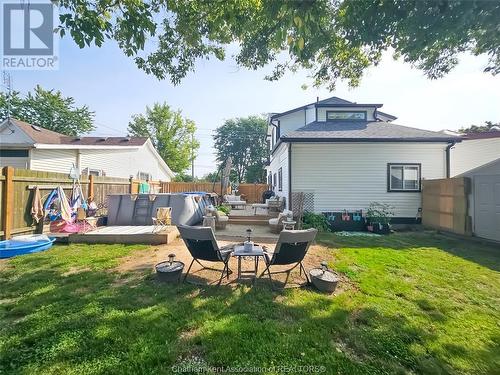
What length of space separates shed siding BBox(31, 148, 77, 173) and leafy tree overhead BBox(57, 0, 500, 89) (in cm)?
942

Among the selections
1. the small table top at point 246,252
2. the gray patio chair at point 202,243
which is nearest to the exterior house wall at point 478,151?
the small table top at point 246,252

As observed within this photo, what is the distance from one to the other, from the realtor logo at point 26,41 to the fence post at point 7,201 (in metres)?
2.58

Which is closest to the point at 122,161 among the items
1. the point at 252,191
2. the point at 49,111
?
the point at 252,191

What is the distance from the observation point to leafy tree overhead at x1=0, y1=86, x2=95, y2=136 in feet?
88.7

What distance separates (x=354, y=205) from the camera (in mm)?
10156

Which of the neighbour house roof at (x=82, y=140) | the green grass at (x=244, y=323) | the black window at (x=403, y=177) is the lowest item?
the green grass at (x=244, y=323)

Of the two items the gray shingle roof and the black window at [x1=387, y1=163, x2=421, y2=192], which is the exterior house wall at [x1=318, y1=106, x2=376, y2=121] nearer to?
the gray shingle roof

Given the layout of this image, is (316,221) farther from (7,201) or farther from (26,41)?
(26,41)

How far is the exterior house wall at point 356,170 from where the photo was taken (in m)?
10.2

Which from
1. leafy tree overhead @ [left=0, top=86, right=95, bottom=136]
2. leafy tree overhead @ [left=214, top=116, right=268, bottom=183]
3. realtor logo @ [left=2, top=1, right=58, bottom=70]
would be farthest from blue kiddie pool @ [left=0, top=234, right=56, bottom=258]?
leafy tree overhead @ [left=214, top=116, right=268, bottom=183]

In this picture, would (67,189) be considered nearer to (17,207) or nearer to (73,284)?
(17,207)

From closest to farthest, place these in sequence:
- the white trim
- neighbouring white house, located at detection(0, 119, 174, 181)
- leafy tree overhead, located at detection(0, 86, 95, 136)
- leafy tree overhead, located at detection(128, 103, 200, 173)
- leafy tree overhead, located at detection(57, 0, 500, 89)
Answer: leafy tree overhead, located at detection(57, 0, 500, 89) < the white trim < neighbouring white house, located at detection(0, 119, 174, 181) < leafy tree overhead, located at detection(0, 86, 95, 136) < leafy tree overhead, located at detection(128, 103, 200, 173)

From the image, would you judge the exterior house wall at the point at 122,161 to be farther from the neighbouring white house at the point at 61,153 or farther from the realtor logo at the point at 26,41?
the realtor logo at the point at 26,41

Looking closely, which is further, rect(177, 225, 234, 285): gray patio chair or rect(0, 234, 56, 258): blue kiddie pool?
rect(0, 234, 56, 258): blue kiddie pool
